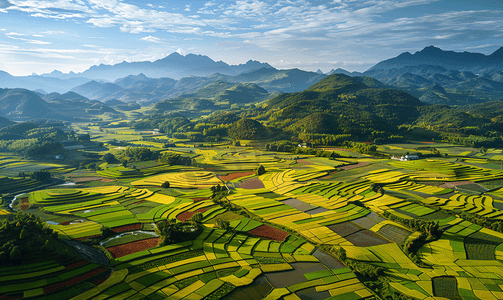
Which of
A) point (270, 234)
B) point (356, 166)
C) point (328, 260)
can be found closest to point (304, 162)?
point (356, 166)

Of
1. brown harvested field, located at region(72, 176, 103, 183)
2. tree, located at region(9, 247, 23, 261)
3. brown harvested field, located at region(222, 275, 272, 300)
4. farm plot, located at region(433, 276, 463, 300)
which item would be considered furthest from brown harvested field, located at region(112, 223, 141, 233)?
farm plot, located at region(433, 276, 463, 300)

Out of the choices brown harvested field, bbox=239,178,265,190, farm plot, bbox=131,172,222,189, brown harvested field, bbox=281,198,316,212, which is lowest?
brown harvested field, bbox=281,198,316,212

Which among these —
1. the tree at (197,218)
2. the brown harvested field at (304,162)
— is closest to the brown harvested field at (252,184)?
the tree at (197,218)

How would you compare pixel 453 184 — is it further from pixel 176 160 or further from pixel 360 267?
pixel 176 160

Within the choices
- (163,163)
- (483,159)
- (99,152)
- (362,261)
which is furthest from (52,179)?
(483,159)

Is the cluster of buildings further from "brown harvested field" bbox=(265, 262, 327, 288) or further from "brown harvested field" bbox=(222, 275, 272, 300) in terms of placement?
"brown harvested field" bbox=(222, 275, 272, 300)

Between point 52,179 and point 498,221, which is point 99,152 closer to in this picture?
point 52,179

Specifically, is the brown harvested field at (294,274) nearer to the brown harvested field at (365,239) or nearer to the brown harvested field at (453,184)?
the brown harvested field at (365,239)
